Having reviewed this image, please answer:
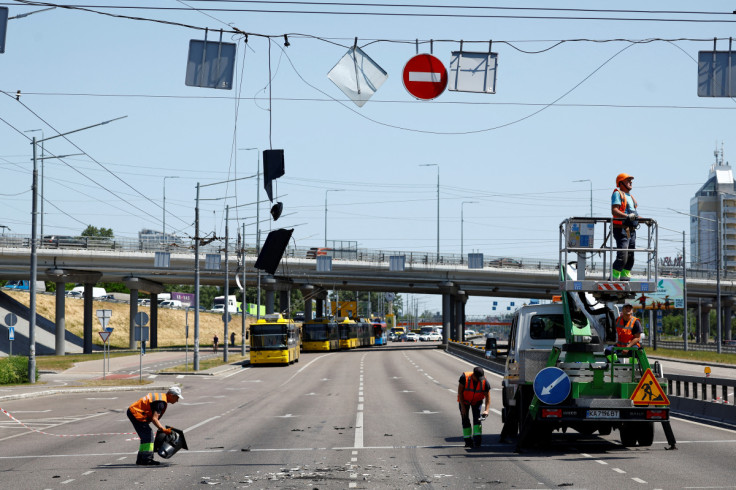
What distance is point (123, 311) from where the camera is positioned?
12475 cm

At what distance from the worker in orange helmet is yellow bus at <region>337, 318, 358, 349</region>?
232 ft

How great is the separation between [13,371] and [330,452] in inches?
1086

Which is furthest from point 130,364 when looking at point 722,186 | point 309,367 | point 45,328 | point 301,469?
point 722,186

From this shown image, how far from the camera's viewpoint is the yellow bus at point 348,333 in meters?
89.5

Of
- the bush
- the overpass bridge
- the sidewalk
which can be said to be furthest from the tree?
the bush

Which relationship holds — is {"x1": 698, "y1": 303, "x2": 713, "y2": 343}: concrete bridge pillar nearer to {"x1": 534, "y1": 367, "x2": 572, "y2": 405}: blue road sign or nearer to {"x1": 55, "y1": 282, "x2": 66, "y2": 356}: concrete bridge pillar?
{"x1": 55, "y1": 282, "x2": 66, "y2": 356}: concrete bridge pillar

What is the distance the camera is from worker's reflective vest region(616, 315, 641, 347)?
54.3 ft

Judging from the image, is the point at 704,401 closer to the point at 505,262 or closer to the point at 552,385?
the point at 552,385

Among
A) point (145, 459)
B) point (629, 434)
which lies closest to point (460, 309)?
point (629, 434)

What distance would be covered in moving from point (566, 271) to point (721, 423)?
8.39 m

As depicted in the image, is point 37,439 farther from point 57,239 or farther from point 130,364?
point 57,239

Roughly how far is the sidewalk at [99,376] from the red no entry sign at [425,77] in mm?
21743

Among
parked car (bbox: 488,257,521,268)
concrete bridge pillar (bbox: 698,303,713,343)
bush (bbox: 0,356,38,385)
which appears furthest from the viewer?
concrete bridge pillar (bbox: 698,303,713,343)

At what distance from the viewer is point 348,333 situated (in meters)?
92.2
